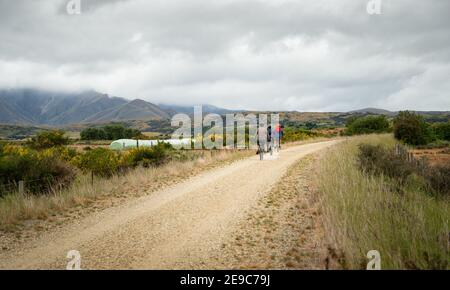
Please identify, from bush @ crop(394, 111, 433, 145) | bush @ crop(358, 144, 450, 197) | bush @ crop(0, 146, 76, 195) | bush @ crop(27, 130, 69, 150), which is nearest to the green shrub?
bush @ crop(0, 146, 76, 195)

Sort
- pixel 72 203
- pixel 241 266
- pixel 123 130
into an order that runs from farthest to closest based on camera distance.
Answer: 1. pixel 123 130
2. pixel 72 203
3. pixel 241 266

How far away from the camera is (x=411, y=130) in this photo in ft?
145

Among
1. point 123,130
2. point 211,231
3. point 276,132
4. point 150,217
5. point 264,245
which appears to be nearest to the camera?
point 264,245

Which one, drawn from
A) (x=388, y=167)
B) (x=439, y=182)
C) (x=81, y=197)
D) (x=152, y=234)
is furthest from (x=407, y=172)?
(x=81, y=197)

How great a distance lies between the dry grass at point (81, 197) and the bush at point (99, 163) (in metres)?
5.29

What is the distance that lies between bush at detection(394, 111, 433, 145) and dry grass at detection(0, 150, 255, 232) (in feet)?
114

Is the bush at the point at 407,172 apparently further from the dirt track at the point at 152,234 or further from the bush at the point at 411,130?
the bush at the point at 411,130

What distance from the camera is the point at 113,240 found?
7.28 m

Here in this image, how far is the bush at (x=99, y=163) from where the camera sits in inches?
840

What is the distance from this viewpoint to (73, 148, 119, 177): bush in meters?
21.3

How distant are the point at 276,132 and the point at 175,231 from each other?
1977 cm

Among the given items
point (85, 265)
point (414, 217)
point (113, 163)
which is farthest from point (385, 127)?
point (85, 265)

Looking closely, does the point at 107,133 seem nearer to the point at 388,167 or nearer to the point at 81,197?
the point at 81,197

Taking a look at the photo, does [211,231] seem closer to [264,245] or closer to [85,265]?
[264,245]
